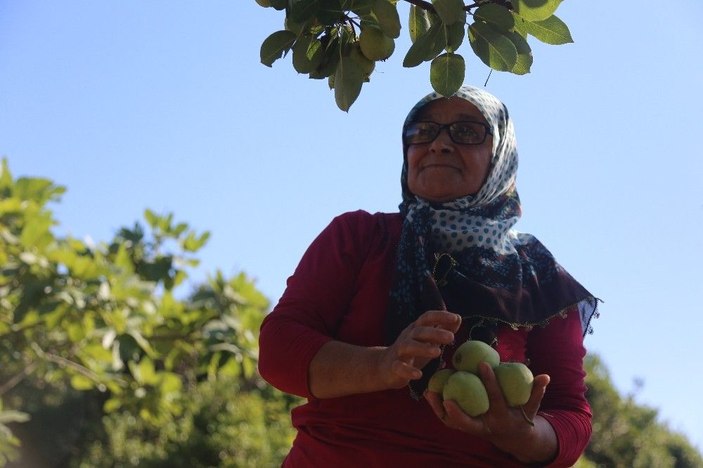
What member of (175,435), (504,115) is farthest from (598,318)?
(175,435)

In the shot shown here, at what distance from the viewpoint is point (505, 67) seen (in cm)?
172

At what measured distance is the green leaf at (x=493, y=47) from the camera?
170cm

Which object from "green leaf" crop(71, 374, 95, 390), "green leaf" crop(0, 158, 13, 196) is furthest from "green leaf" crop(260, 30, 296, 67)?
"green leaf" crop(71, 374, 95, 390)

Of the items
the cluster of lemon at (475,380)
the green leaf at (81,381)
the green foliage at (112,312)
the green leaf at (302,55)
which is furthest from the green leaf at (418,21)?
the green leaf at (81,381)

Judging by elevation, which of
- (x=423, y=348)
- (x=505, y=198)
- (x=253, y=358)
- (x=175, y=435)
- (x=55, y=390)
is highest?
(x=505, y=198)

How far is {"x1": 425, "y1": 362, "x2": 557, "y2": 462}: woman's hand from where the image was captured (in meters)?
1.58

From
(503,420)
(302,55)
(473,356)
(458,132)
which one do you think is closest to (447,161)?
(458,132)

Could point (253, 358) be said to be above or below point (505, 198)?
below

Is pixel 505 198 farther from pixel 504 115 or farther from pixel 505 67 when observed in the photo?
pixel 505 67

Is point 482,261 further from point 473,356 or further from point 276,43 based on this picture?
point 276,43

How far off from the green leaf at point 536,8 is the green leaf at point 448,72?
0.15m

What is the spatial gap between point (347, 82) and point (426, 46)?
19cm

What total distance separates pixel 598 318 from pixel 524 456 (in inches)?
19.0

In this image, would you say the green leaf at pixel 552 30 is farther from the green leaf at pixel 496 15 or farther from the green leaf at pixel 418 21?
the green leaf at pixel 418 21
